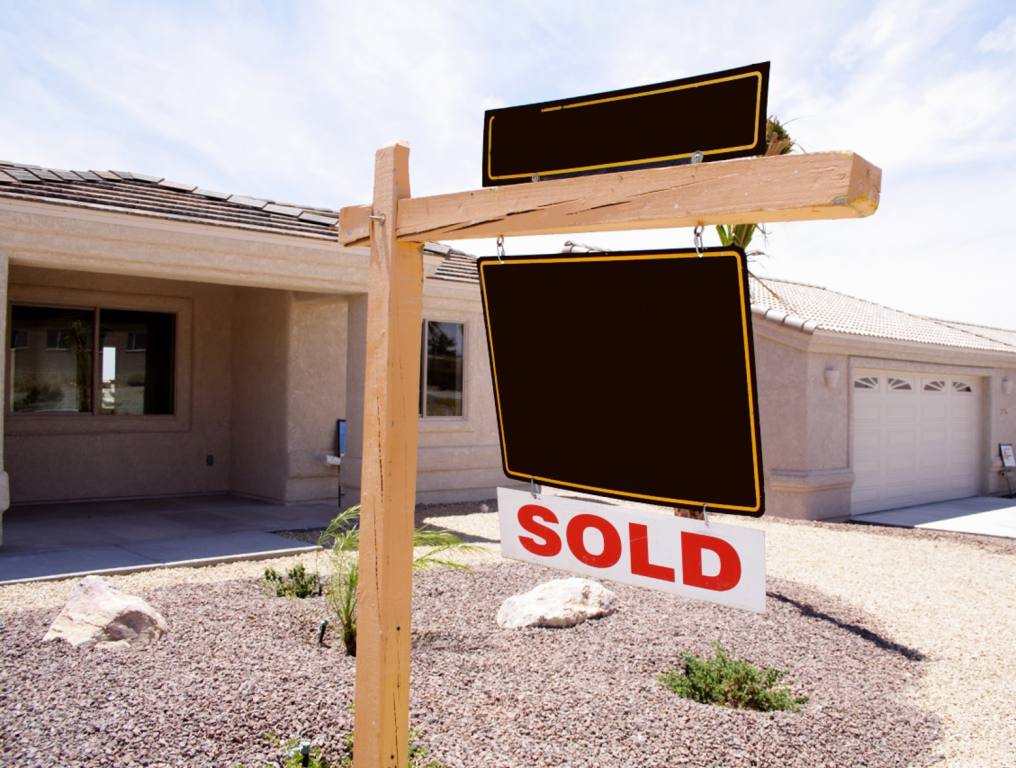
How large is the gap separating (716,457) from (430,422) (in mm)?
10441

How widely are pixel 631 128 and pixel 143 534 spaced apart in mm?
8652

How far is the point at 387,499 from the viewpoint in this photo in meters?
3.26

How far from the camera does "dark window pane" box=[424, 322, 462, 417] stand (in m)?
13.3

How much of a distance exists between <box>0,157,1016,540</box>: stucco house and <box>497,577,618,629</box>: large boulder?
4986 millimetres

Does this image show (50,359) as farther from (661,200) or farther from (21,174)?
(661,200)

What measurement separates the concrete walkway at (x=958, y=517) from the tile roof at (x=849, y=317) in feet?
9.57

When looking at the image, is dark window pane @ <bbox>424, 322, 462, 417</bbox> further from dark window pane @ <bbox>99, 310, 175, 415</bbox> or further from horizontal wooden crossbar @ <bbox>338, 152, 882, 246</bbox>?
horizontal wooden crossbar @ <bbox>338, 152, 882, 246</bbox>

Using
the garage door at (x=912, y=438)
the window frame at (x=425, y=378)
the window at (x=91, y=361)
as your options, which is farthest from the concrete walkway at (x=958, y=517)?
the window at (x=91, y=361)

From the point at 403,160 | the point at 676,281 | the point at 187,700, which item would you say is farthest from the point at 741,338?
the point at 187,700

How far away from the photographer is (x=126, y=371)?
13.0 metres

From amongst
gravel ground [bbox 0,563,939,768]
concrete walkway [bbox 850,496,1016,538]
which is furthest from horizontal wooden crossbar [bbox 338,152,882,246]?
concrete walkway [bbox 850,496,1016,538]

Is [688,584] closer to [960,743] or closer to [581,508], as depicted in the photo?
[581,508]

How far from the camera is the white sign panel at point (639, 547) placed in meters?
2.76

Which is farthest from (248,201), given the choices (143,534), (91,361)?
(143,534)
